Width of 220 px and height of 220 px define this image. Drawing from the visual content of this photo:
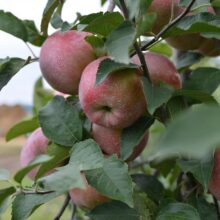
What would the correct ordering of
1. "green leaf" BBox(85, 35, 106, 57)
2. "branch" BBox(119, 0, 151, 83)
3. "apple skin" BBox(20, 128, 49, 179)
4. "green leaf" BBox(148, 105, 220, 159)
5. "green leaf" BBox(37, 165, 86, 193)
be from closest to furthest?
"green leaf" BBox(148, 105, 220, 159) → "green leaf" BBox(37, 165, 86, 193) → "branch" BBox(119, 0, 151, 83) → "green leaf" BBox(85, 35, 106, 57) → "apple skin" BBox(20, 128, 49, 179)

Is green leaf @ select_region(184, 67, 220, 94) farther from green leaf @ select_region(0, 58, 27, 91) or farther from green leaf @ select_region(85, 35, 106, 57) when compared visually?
green leaf @ select_region(0, 58, 27, 91)

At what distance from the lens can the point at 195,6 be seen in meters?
0.65

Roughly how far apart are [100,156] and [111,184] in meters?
0.04

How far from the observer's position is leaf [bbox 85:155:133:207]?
542mm

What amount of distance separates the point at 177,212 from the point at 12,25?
395 millimetres

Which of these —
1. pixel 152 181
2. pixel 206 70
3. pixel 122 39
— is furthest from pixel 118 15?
pixel 152 181

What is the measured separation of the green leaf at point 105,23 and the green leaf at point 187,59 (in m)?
0.30

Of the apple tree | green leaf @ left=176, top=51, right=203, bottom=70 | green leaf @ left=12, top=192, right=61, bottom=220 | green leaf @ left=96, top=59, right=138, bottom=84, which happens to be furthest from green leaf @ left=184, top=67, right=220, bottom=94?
green leaf @ left=12, top=192, right=61, bottom=220

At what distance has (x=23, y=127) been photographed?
873mm

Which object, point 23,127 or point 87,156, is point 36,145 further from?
point 87,156

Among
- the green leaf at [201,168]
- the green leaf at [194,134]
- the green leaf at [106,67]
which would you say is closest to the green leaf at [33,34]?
the green leaf at [106,67]

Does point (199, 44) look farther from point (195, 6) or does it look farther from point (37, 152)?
point (37, 152)

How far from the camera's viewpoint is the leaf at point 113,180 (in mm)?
542

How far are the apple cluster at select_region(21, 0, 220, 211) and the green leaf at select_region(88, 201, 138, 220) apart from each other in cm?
8
